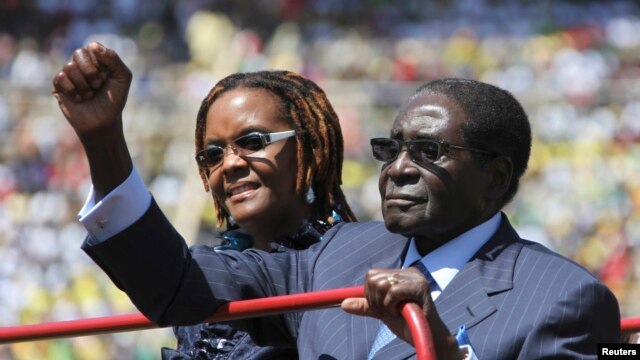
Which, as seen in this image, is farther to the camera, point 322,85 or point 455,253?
point 322,85

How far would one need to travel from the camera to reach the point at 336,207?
4105 millimetres

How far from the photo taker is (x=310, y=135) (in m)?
4.10

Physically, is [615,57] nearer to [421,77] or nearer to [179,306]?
[421,77]

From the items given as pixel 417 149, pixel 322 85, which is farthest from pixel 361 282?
pixel 322 85

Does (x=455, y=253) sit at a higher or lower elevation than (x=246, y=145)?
lower

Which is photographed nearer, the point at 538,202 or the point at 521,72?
the point at 538,202

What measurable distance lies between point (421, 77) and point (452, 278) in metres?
10.8

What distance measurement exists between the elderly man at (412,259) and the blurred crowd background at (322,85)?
7.67 m

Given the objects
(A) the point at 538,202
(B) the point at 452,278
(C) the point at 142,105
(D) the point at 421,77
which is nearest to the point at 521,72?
(D) the point at 421,77

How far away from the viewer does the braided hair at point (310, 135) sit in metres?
4.06

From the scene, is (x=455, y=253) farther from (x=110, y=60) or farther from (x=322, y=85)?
(x=322, y=85)

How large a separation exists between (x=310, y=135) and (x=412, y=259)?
0.84 metres

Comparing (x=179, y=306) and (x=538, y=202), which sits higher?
(x=179, y=306)

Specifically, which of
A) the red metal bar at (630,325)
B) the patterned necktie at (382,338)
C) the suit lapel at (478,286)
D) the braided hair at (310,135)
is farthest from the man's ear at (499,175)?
the braided hair at (310,135)
